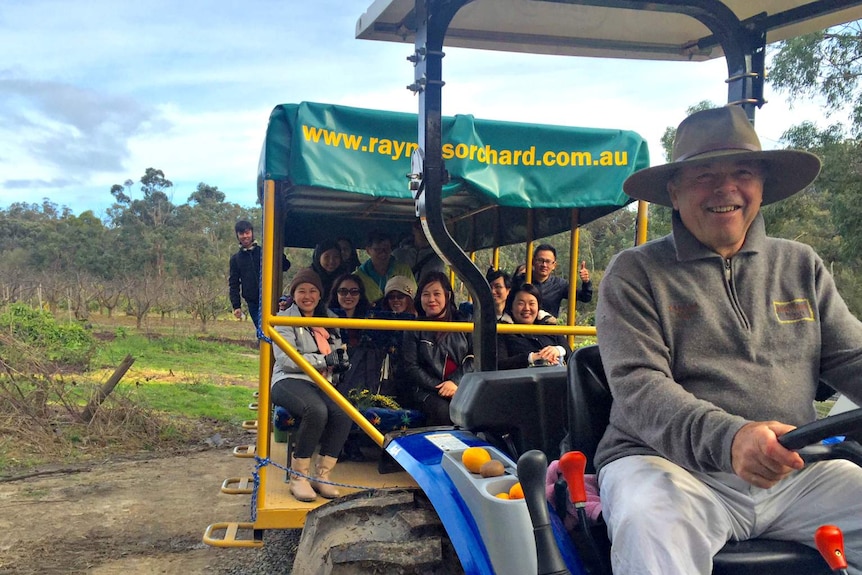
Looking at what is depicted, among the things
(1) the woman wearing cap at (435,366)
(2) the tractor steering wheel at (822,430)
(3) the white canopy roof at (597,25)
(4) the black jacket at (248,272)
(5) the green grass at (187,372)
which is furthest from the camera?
(5) the green grass at (187,372)

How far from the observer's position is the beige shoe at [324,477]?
3533 millimetres

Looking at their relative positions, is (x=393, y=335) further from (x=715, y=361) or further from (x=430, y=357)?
(x=715, y=361)

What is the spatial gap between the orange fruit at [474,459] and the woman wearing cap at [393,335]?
93.6 inches

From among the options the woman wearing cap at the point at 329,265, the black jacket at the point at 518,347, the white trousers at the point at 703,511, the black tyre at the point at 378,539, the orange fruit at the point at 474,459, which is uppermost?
the woman wearing cap at the point at 329,265

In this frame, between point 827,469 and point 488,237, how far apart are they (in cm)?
471

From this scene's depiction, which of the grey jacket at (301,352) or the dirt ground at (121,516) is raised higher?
the grey jacket at (301,352)

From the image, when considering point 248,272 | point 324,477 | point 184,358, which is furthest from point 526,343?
point 184,358

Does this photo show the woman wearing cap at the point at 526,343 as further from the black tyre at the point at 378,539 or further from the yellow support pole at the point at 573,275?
the black tyre at the point at 378,539

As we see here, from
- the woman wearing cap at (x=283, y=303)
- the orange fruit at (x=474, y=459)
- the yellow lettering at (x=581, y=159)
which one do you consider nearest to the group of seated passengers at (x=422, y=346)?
the woman wearing cap at (x=283, y=303)

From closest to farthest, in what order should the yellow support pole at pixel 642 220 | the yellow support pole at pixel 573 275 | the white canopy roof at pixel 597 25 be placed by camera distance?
1. the white canopy roof at pixel 597 25
2. the yellow support pole at pixel 642 220
3. the yellow support pole at pixel 573 275

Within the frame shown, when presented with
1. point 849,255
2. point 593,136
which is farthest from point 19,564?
point 849,255

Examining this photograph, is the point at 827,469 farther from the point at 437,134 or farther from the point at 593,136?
the point at 593,136

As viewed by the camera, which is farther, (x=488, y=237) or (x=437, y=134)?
(x=488, y=237)

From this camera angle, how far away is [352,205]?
225 inches
